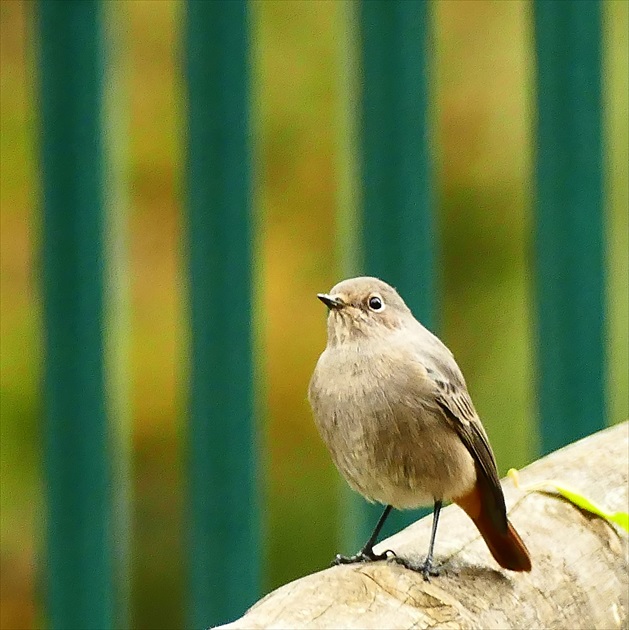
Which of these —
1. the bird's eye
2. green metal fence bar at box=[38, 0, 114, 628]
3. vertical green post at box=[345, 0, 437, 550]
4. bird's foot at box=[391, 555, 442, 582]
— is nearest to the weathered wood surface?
bird's foot at box=[391, 555, 442, 582]

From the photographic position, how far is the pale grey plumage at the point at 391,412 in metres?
1.83

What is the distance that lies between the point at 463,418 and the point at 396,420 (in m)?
0.13

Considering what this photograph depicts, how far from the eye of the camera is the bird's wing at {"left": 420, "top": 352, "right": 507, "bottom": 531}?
1881 mm

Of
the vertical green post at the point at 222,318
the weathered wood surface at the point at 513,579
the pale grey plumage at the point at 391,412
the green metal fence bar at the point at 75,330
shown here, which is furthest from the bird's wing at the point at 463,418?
the green metal fence bar at the point at 75,330

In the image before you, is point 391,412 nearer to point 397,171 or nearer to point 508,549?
point 508,549

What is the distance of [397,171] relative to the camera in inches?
119

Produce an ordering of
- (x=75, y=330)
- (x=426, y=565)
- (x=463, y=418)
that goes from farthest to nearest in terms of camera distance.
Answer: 1. (x=75, y=330)
2. (x=463, y=418)
3. (x=426, y=565)

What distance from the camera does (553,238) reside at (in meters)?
3.19

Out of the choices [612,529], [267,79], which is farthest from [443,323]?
[612,529]

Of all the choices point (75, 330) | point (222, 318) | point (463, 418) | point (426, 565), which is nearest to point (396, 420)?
point (463, 418)

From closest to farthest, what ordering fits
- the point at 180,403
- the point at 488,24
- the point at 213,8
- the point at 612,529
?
the point at 612,529, the point at 213,8, the point at 180,403, the point at 488,24

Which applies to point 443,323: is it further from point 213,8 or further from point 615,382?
point 213,8

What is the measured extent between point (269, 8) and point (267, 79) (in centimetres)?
22

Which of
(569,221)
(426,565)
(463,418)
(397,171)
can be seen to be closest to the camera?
(426,565)
